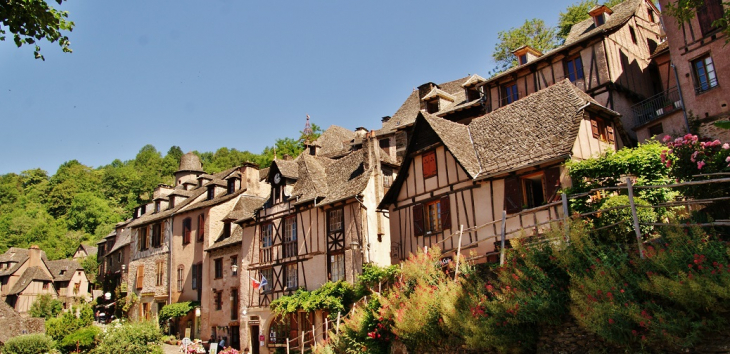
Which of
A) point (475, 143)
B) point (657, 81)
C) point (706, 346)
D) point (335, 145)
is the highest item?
point (335, 145)

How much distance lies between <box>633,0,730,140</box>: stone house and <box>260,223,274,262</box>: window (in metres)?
15.6

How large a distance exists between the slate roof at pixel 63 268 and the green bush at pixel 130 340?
32109 millimetres

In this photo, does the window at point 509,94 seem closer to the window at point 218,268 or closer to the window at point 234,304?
the window at point 234,304

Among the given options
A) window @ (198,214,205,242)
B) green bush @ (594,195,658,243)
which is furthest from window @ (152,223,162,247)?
green bush @ (594,195,658,243)

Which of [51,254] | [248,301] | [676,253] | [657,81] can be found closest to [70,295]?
[51,254]

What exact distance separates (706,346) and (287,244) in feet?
59.1

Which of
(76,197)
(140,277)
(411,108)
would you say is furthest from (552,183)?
(76,197)

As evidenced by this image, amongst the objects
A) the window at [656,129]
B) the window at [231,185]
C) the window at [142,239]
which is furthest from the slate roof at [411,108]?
the window at [142,239]

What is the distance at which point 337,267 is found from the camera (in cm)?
2200

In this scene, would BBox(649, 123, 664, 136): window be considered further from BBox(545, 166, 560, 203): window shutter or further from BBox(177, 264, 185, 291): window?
BBox(177, 264, 185, 291): window

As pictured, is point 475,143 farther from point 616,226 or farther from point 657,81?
point 657,81

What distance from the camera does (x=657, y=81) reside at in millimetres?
23344

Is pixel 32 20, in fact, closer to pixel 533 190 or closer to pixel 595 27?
pixel 533 190

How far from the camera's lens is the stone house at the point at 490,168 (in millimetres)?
16062
